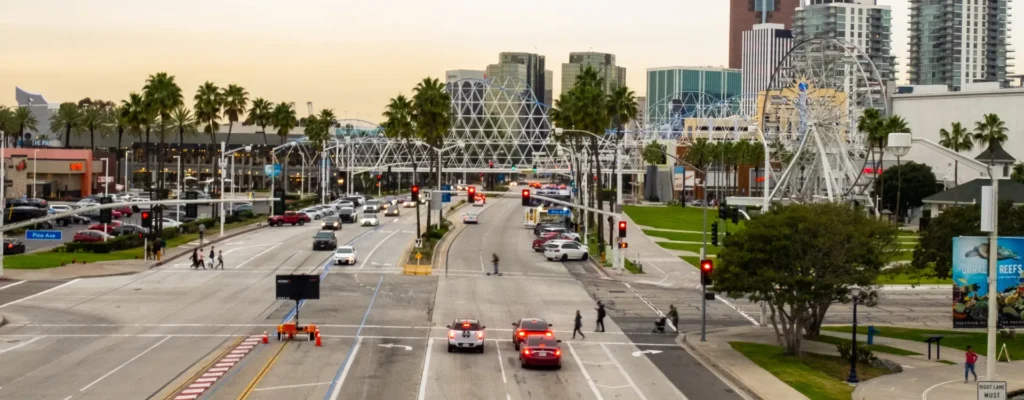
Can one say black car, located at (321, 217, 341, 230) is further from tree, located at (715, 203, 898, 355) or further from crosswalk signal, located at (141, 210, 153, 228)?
tree, located at (715, 203, 898, 355)

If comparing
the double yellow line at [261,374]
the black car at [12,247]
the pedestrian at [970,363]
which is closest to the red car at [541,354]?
the double yellow line at [261,374]

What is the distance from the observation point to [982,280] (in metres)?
33.9

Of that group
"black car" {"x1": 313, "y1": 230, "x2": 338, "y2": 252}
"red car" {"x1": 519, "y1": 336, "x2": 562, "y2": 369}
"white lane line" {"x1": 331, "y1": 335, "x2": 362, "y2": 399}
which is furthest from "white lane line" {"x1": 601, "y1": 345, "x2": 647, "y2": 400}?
"black car" {"x1": 313, "y1": 230, "x2": 338, "y2": 252}

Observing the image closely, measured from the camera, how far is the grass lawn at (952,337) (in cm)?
4697

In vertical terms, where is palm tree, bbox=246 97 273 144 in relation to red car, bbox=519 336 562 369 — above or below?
above

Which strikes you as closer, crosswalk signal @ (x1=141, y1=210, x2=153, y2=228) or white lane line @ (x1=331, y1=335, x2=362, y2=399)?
white lane line @ (x1=331, y1=335, x2=362, y2=399)

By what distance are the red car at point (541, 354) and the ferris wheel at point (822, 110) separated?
1925 inches

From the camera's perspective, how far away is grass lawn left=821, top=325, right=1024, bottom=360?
1849 inches

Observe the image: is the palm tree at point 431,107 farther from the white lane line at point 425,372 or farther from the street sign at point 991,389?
the street sign at point 991,389

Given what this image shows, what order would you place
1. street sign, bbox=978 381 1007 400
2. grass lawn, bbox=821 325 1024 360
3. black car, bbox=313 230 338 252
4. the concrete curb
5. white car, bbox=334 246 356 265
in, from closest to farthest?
1. street sign, bbox=978 381 1007 400
2. the concrete curb
3. grass lawn, bbox=821 325 1024 360
4. white car, bbox=334 246 356 265
5. black car, bbox=313 230 338 252

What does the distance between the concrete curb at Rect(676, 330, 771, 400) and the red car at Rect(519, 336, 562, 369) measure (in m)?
5.85

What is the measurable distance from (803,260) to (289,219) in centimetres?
7429

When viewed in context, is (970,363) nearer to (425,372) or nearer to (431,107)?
(425,372)

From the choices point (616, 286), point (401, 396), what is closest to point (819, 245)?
point (401, 396)
